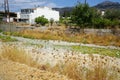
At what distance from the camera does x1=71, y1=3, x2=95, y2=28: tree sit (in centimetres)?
5431

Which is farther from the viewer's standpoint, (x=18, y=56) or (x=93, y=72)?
(x=18, y=56)

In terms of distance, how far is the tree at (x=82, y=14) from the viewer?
54.3 m

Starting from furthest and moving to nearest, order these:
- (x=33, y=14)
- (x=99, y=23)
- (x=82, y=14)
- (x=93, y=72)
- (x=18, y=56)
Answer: (x=33, y=14), (x=99, y=23), (x=82, y=14), (x=18, y=56), (x=93, y=72)

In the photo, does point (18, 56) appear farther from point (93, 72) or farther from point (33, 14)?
point (33, 14)

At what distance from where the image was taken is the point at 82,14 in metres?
54.3

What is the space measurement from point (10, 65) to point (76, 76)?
3.14 m

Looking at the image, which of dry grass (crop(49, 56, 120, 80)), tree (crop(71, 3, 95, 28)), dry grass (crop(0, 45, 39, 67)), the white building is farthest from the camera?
the white building

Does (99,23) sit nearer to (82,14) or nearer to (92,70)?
(82,14)

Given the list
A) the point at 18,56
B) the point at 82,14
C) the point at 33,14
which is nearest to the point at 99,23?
the point at 82,14

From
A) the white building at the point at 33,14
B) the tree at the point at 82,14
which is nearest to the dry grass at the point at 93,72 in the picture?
the tree at the point at 82,14

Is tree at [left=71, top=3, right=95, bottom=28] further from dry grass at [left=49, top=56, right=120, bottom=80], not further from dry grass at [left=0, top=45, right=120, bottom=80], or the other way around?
dry grass at [left=49, top=56, right=120, bottom=80]

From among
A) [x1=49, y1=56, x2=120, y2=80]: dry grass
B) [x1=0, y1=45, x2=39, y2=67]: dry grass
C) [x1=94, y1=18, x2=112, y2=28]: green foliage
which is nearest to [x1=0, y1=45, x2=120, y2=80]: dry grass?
[x1=49, y1=56, x2=120, y2=80]: dry grass

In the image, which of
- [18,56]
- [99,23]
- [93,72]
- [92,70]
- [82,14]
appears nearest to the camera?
[93,72]

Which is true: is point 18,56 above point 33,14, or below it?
below
